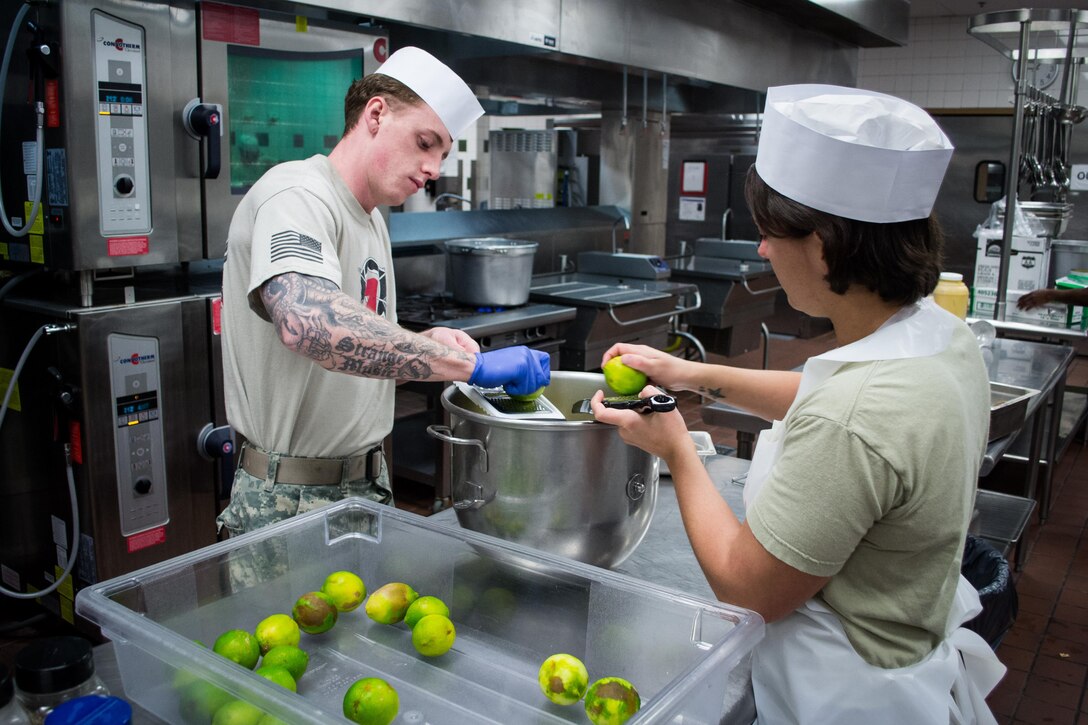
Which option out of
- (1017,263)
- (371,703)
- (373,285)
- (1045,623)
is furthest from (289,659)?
(1017,263)

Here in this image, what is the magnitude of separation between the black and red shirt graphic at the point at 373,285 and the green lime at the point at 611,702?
102 centimetres

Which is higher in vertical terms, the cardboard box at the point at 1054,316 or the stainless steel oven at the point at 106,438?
the cardboard box at the point at 1054,316

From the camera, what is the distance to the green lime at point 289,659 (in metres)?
1.08

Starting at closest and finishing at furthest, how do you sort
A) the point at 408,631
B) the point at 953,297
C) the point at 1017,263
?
the point at 408,631, the point at 953,297, the point at 1017,263

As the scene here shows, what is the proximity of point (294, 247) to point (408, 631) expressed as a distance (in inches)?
26.6

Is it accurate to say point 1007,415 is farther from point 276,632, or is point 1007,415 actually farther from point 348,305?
point 276,632

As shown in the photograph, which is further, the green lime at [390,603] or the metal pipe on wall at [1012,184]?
the metal pipe on wall at [1012,184]

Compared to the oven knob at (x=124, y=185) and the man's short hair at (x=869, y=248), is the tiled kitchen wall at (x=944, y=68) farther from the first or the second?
the man's short hair at (x=869, y=248)

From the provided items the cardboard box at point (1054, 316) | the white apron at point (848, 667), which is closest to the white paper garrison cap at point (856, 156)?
the white apron at point (848, 667)

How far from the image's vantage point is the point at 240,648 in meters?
1.09

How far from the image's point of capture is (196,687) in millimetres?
984

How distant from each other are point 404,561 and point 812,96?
33.6 inches

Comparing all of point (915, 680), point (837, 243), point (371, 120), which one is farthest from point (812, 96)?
point (371, 120)

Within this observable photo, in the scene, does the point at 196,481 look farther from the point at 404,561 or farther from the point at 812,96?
the point at 812,96
